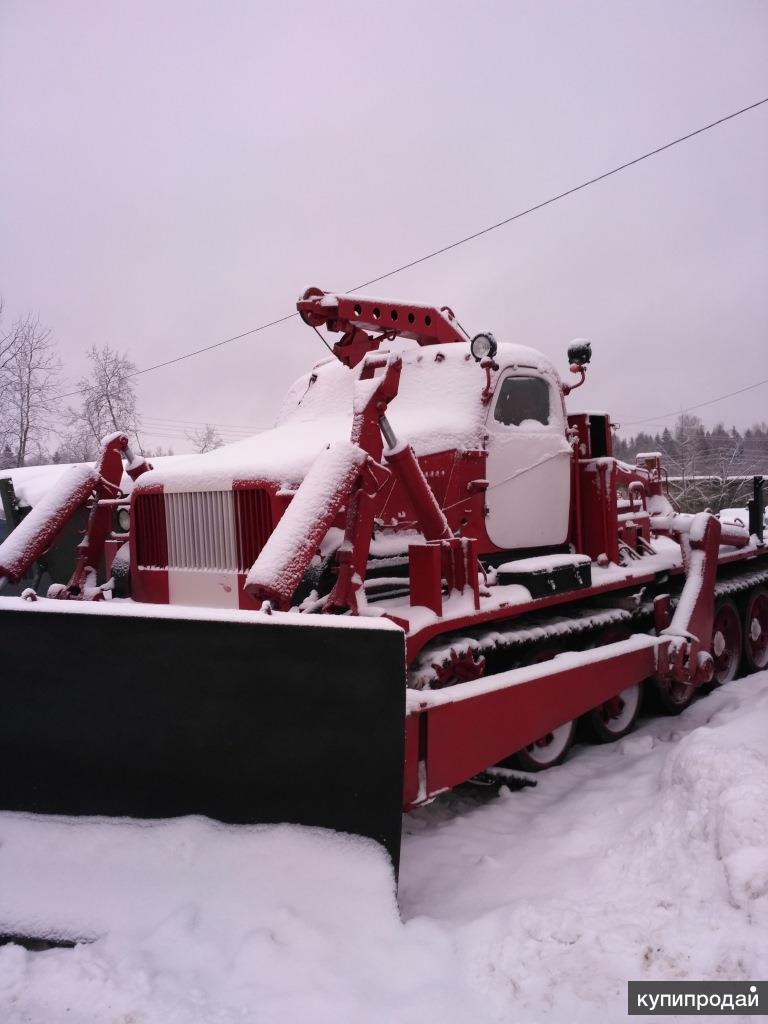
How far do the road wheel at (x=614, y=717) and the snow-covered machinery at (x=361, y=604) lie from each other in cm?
3

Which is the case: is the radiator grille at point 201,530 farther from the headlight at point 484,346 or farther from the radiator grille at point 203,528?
the headlight at point 484,346

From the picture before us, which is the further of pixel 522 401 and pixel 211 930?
pixel 522 401

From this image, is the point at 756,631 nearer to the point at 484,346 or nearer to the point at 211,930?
the point at 484,346

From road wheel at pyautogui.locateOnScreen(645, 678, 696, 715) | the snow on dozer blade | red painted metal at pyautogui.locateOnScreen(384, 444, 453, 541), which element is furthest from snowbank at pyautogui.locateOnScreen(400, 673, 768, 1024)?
red painted metal at pyautogui.locateOnScreen(384, 444, 453, 541)

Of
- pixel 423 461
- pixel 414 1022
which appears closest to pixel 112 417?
pixel 423 461

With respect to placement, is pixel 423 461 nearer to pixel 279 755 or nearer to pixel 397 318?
pixel 397 318

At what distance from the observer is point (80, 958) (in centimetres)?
273

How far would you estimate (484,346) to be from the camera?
5.01 metres

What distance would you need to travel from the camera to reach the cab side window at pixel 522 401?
5.46 m

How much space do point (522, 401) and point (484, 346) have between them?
80 centimetres

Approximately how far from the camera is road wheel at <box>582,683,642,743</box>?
575cm

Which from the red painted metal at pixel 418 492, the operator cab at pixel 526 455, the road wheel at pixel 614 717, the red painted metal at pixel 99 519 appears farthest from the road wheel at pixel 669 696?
the red painted metal at pixel 99 519

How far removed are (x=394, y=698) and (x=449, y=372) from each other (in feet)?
10.1

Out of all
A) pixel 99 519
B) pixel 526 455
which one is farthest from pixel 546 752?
pixel 99 519
